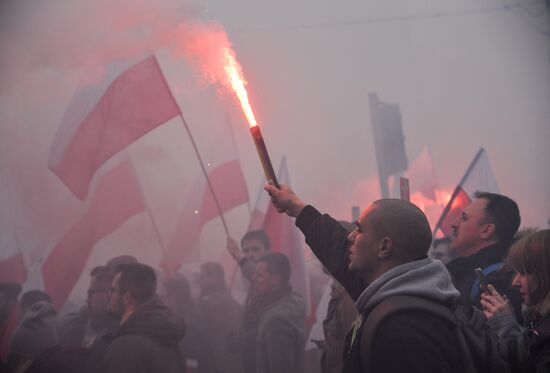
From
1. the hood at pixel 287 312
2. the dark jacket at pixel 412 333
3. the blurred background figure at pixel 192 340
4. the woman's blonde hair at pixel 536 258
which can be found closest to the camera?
the dark jacket at pixel 412 333

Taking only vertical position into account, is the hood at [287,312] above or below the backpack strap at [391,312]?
below

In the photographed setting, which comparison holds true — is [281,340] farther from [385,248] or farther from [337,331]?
[385,248]

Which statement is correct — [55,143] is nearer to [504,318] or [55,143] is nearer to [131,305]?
[131,305]

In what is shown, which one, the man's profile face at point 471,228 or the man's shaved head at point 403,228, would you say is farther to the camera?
the man's profile face at point 471,228

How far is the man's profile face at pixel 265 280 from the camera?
3.95 meters

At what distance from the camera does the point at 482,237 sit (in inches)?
120

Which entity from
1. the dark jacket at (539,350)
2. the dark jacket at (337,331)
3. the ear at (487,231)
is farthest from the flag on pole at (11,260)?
the dark jacket at (539,350)

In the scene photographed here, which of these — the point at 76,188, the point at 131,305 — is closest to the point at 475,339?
the point at 131,305

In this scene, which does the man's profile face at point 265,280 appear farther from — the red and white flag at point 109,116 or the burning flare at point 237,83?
A: the red and white flag at point 109,116

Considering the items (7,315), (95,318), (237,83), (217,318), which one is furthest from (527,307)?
(7,315)

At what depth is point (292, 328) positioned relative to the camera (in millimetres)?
3633

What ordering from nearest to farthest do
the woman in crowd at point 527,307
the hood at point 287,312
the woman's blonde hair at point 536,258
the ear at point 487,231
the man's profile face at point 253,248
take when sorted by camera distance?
Result: the woman in crowd at point 527,307
the woman's blonde hair at point 536,258
the ear at point 487,231
the hood at point 287,312
the man's profile face at point 253,248

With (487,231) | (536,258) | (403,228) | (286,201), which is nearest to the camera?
(403,228)

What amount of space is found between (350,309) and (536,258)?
1.05m
